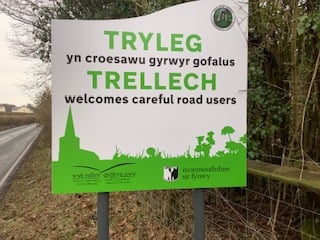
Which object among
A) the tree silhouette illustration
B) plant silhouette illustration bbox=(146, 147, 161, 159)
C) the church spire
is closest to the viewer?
the church spire

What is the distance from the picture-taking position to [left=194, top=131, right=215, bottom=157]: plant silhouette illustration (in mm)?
3311

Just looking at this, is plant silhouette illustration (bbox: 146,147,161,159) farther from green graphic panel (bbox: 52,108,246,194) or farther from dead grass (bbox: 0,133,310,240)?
dead grass (bbox: 0,133,310,240)

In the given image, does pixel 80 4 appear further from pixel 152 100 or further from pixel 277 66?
pixel 152 100

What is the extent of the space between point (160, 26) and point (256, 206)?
2768 millimetres

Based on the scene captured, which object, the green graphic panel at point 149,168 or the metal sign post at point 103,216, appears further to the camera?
the metal sign post at point 103,216

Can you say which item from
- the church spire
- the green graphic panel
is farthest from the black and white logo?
the church spire

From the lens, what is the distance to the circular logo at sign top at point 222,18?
3395mm

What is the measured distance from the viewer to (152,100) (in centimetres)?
322

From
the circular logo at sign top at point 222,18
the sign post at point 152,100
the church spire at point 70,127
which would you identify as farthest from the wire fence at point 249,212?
the church spire at point 70,127

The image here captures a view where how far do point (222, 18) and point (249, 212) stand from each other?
2.60m

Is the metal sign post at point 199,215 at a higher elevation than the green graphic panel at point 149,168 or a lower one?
lower

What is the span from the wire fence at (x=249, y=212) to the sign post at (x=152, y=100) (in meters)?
1.16

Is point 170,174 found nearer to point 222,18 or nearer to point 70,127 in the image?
point 70,127

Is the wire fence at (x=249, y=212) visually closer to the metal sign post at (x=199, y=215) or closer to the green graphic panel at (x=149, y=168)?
the metal sign post at (x=199, y=215)
